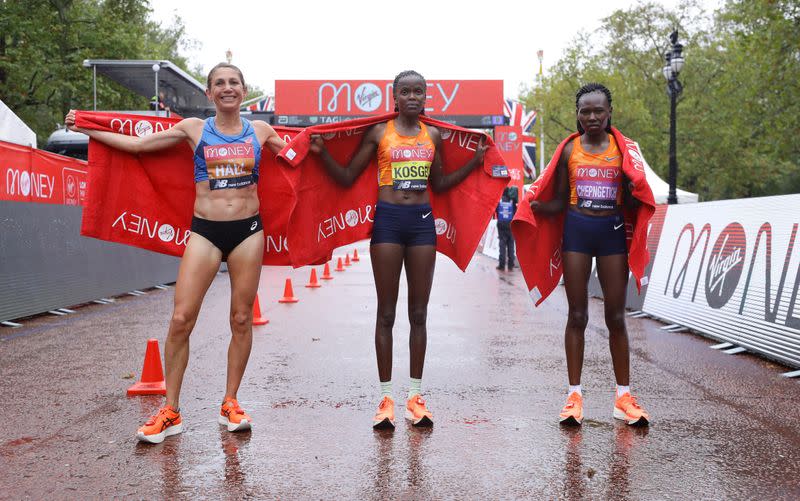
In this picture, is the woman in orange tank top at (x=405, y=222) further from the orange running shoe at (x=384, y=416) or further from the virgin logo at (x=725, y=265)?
the virgin logo at (x=725, y=265)

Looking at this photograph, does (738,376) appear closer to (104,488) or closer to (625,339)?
(625,339)

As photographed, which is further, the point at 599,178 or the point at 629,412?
the point at 599,178

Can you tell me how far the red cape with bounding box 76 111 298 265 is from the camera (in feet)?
17.6

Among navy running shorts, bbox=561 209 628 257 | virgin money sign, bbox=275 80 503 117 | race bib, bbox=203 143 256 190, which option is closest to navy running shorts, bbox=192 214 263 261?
race bib, bbox=203 143 256 190

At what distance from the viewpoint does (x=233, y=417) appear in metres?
4.75

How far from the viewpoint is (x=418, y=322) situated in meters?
5.19

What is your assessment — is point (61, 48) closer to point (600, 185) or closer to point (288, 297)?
point (288, 297)

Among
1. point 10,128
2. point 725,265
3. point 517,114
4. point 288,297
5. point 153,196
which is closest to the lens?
point 153,196

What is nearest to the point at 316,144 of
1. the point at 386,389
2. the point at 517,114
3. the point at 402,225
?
the point at 402,225

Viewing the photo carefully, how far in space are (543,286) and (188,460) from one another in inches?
110

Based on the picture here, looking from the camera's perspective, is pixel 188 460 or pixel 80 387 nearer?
pixel 188 460

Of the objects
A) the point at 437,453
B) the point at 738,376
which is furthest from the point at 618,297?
the point at 738,376

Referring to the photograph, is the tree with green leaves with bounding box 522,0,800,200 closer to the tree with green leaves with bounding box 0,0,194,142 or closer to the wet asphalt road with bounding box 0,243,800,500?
the tree with green leaves with bounding box 0,0,194,142

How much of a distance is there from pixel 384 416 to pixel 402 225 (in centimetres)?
121
